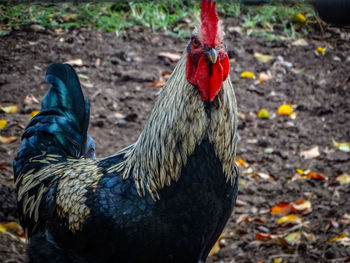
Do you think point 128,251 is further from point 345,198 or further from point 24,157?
point 345,198

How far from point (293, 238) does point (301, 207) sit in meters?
0.44

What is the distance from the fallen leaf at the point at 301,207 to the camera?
4.55 meters

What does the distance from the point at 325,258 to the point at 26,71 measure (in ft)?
14.9

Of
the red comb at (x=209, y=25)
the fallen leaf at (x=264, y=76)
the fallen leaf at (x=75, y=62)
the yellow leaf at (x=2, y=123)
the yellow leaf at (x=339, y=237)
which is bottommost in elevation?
the yellow leaf at (x=339, y=237)

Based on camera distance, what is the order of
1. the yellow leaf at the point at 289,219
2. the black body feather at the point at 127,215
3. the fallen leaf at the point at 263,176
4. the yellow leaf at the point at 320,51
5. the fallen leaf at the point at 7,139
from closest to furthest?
the black body feather at the point at 127,215 < the yellow leaf at the point at 289,219 < the fallen leaf at the point at 263,176 < the fallen leaf at the point at 7,139 < the yellow leaf at the point at 320,51

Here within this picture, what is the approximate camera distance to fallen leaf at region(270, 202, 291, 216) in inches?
180

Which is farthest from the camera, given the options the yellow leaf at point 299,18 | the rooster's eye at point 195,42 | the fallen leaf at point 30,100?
the yellow leaf at point 299,18

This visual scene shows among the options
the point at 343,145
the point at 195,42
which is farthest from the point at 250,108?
the point at 195,42

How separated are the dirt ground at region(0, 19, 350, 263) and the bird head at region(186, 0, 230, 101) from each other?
2019mm

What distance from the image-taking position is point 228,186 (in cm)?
297

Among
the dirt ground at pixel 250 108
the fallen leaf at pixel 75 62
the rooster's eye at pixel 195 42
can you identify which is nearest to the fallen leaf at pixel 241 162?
the dirt ground at pixel 250 108

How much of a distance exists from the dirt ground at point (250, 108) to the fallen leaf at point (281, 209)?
0.21 feet

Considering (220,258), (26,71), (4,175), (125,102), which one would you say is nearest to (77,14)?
(26,71)

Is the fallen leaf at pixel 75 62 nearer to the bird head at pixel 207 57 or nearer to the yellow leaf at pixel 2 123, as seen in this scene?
the yellow leaf at pixel 2 123
